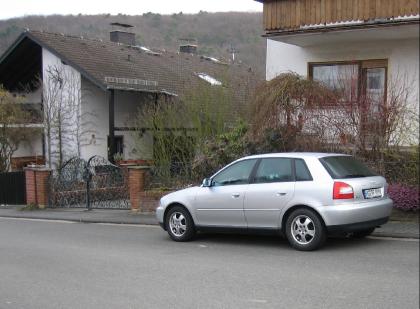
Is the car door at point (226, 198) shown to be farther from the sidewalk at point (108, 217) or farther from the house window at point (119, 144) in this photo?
the house window at point (119, 144)

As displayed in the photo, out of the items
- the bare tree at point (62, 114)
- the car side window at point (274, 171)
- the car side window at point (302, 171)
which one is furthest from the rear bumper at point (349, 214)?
the bare tree at point (62, 114)

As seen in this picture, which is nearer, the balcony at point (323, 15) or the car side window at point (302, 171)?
the car side window at point (302, 171)

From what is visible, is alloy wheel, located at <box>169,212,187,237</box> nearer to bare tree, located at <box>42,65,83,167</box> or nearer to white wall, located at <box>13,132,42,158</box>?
bare tree, located at <box>42,65,83,167</box>

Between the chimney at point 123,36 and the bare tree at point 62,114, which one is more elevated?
the chimney at point 123,36

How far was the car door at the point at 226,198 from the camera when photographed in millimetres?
8867

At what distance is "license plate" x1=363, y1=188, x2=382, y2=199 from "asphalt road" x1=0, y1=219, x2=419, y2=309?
0.77m

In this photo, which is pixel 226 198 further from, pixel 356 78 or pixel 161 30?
pixel 161 30

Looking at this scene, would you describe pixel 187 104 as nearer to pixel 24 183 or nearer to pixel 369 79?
pixel 369 79

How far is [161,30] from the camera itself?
136ft

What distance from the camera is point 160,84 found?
23.9 metres

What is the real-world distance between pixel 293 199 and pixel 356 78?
5.87 metres

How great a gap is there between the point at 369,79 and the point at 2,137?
13.6m

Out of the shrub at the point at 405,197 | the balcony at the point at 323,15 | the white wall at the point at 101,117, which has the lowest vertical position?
the shrub at the point at 405,197

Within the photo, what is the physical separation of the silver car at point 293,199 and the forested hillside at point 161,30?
22.9 ft
